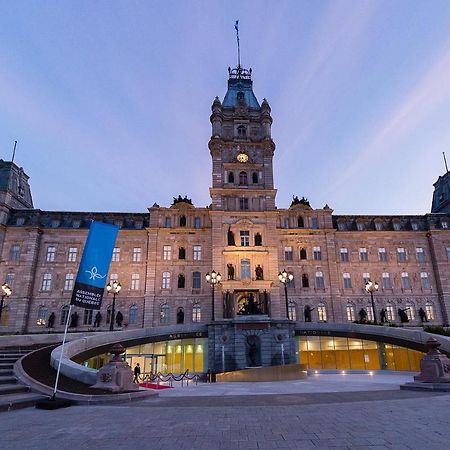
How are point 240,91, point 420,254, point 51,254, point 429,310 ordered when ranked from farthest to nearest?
1. point 240,91
2. point 420,254
3. point 429,310
4. point 51,254

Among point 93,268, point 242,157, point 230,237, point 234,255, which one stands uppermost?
point 242,157

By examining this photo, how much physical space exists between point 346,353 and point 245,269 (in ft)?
47.9

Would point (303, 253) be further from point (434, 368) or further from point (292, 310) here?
point (434, 368)

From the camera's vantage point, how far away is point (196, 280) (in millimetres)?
43438

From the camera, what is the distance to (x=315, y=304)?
143 ft

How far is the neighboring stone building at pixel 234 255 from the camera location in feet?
135

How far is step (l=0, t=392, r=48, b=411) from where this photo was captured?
10312 mm

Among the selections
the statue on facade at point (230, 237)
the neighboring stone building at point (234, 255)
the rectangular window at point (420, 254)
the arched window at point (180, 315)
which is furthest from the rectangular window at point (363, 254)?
the arched window at point (180, 315)

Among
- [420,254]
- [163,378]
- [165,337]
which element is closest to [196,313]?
[165,337]

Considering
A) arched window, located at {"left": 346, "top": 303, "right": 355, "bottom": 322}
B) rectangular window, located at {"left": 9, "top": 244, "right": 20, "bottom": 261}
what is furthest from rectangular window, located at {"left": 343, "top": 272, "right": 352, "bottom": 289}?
rectangular window, located at {"left": 9, "top": 244, "right": 20, "bottom": 261}

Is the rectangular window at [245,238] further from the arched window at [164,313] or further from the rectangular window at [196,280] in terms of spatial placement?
the arched window at [164,313]

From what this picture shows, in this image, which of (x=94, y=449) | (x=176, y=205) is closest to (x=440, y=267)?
(x=176, y=205)

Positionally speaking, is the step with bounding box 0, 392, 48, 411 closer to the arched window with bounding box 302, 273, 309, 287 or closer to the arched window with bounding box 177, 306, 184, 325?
the arched window with bounding box 177, 306, 184, 325

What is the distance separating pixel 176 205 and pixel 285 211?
1561cm
